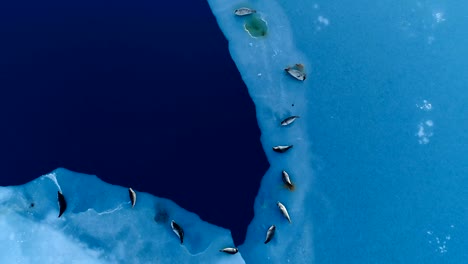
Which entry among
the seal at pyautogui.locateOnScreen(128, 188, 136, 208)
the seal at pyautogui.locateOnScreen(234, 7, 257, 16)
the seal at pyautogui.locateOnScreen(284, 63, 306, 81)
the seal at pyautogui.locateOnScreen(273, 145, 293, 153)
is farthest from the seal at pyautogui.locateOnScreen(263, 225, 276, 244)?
the seal at pyautogui.locateOnScreen(234, 7, 257, 16)

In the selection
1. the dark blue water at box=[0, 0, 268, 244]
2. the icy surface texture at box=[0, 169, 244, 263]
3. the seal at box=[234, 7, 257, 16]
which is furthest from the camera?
the seal at box=[234, 7, 257, 16]

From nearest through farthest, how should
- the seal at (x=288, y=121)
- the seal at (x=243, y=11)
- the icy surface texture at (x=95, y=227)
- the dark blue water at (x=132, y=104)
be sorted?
1. the icy surface texture at (x=95, y=227)
2. the dark blue water at (x=132, y=104)
3. the seal at (x=288, y=121)
4. the seal at (x=243, y=11)

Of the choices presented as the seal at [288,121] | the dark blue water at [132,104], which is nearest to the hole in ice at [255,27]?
the dark blue water at [132,104]

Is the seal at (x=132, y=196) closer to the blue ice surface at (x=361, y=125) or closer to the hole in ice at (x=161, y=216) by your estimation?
the hole in ice at (x=161, y=216)

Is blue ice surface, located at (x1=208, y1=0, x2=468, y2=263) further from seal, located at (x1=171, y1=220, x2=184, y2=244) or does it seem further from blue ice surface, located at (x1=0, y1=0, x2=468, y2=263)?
seal, located at (x1=171, y1=220, x2=184, y2=244)

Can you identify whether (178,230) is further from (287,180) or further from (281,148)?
(281,148)

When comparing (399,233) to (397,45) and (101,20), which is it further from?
(101,20)
